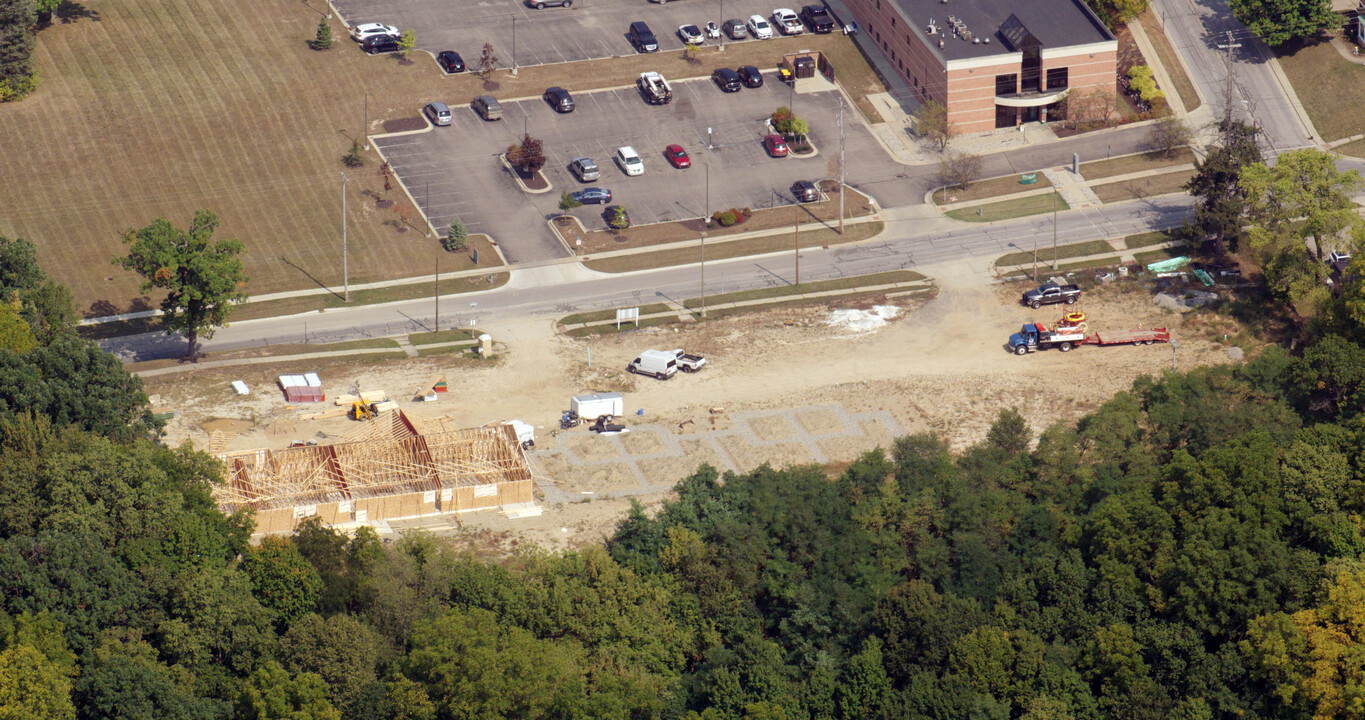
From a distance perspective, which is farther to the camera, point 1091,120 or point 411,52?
point 411,52

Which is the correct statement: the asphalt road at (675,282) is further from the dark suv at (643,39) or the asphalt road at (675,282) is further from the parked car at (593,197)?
the dark suv at (643,39)

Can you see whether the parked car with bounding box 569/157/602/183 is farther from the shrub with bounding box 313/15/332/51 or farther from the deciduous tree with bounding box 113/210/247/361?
the deciduous tree with bounding box 113/210/247/361

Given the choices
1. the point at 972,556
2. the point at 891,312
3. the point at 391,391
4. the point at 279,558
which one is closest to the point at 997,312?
the point at 891,312

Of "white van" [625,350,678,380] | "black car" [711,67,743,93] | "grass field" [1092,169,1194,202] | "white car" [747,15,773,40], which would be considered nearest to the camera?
"white van" [625,350,678,380]

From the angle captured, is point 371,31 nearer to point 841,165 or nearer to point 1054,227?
point 841,165

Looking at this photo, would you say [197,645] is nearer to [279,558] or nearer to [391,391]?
[279,558]

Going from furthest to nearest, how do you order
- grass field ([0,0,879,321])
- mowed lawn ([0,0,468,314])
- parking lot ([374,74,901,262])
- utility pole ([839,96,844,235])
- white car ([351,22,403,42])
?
1. white car ([351,22,403,42])
2. parking lot ([374,74,901,262])
3. utility pole ([839,96,844,235])
4. grass field ([0,0,879,321])
5. mowed lawn ([0,0,468,314])

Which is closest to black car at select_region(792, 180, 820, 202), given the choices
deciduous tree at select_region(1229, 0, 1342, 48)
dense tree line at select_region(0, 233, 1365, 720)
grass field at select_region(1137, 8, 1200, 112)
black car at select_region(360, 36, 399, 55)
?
grass field at select_region(1137, 8, 1200, 112)
